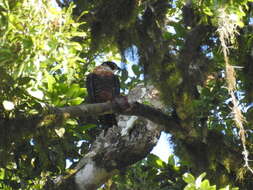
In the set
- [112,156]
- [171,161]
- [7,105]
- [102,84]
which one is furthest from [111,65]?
[7,105]

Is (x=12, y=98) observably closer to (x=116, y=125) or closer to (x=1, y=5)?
(x=1, y=5)

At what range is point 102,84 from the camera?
6414 mm

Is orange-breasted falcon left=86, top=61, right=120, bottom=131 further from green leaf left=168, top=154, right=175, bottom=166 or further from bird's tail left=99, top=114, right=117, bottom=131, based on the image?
green leaf left=168, top=154, right=175, bottom=166

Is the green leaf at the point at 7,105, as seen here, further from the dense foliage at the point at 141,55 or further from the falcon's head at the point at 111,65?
the falcon's head at the point at 111,65

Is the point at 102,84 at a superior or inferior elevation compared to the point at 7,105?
superior

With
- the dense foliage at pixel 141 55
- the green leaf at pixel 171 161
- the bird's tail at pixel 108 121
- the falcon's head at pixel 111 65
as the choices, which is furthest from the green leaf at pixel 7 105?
the falcon's head at pixel 111 65

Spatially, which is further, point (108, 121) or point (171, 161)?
point (171, 161)

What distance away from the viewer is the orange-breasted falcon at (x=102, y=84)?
233 inches

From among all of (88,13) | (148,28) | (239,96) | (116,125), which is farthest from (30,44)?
(116,125)

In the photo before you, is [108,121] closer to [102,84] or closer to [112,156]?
[112,156]

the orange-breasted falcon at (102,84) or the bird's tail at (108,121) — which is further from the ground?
the orange-breasted falcon at (102,84)

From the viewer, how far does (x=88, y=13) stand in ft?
11.2

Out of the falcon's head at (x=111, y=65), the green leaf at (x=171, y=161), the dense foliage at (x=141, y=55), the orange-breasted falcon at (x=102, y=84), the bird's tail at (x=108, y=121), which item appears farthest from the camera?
the falcon's head at (x=111, y=65)

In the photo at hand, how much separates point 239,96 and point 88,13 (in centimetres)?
138
